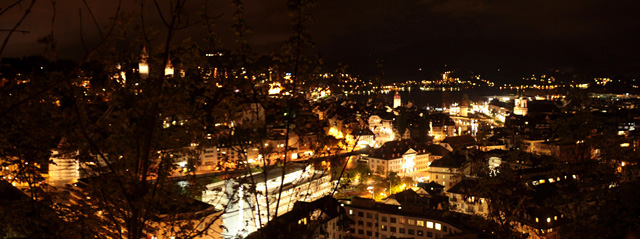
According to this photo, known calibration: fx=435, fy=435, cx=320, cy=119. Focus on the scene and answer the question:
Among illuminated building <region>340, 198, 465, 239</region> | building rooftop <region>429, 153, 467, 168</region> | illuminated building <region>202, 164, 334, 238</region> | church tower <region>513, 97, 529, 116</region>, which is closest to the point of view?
illuminated building <region>202, 164, 334, 238</region>

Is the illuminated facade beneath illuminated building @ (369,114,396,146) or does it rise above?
above

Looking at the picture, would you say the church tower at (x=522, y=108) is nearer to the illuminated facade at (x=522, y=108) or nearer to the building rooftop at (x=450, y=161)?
the illuminated facade at (x=522, y=108)

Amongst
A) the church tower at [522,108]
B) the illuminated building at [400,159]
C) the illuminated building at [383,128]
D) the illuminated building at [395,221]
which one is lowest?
the illuminated building at [395,221]

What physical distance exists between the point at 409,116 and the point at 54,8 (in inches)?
1323

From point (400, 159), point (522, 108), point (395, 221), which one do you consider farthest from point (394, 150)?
point (522, 108)

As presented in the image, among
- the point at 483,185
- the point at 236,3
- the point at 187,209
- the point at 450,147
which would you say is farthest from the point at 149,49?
the point at 450,147

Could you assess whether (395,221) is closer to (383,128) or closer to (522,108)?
(383,128)

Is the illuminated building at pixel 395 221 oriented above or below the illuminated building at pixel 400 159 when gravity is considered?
below

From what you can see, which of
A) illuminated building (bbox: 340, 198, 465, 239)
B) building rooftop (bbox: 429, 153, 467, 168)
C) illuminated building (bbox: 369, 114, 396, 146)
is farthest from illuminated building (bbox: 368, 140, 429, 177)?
illuminated building (bbox: 340, 198, 465, 239)

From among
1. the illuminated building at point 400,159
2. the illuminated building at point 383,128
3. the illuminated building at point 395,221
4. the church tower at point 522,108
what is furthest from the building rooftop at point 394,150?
the church tower at point 522,108

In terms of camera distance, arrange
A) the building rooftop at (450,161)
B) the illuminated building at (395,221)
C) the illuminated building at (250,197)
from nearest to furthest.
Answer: the illuminated building at (250,197)
the illuminated building at (395,221)
the building rooftop at (450,161)

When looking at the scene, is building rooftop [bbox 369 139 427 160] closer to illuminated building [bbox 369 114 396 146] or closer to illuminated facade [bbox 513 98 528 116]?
illuminated building [bbox 369 114 396 146]

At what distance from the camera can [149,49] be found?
233cm

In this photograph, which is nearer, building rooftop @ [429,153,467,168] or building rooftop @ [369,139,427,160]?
building rooftop @ [429,153,467,168]
